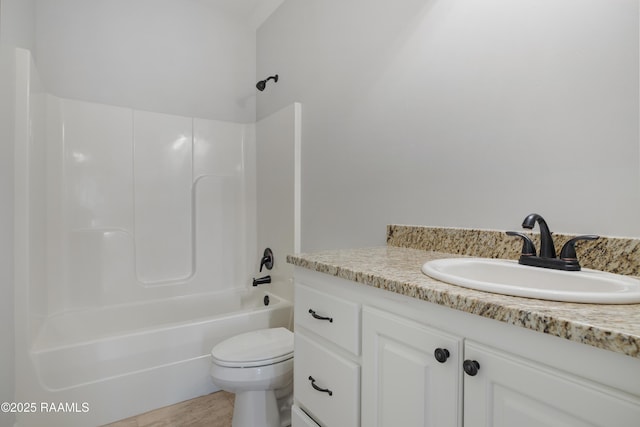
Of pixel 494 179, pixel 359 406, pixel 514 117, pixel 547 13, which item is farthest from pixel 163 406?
pixel 547 13

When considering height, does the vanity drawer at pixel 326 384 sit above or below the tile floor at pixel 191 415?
above

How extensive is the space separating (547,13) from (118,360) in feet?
7.84

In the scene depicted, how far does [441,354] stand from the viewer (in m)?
0.72

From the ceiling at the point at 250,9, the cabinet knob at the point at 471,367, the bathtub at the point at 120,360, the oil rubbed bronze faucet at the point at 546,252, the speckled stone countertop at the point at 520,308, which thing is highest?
the ceiling at the point at 250,9

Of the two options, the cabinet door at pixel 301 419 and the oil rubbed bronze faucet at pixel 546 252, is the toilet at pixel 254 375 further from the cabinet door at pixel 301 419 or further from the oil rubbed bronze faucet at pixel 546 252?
the oil rubbed bronze faucet at pixel 546 252

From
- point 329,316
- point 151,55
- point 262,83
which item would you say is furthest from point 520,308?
point 151,55

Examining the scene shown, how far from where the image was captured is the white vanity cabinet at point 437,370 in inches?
20.5

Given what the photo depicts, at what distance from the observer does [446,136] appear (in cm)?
135

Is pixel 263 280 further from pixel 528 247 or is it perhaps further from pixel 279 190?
pixel 528 247

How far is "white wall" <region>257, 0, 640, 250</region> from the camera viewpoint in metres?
0.93

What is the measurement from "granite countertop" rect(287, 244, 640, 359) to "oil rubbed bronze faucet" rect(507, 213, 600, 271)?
0.28m

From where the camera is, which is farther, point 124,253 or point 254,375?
point 124,253

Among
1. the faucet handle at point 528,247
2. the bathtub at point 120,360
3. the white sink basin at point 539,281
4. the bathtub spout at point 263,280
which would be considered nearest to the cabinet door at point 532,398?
the white sink basin at point 539,281

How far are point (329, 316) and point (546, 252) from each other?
667 millimetres
